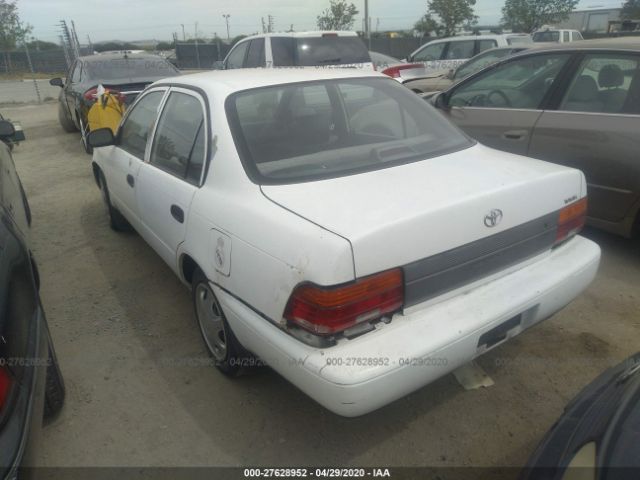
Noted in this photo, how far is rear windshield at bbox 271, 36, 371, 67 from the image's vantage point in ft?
26.0

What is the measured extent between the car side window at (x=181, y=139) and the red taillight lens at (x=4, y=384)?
4.03ft

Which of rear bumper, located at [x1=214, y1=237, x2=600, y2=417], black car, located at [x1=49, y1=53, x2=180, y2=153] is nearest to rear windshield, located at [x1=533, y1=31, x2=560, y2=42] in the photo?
black car, located at [x1=49, y1=53, x2=180, y2=153]

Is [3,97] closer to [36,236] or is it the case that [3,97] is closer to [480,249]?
[36,236]

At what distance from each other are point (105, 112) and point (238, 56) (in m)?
3.71

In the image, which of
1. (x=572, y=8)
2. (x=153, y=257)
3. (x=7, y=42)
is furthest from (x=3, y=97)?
(x=572, y=8)

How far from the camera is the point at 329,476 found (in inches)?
82.5

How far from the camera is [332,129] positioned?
8.95 ft

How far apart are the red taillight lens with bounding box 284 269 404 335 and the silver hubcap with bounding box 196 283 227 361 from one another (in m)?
0.86

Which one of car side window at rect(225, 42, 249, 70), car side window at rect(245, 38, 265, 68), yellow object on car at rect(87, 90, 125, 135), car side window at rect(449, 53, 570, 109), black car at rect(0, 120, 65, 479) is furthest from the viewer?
car side window at rect(225, 42, 249, 70)

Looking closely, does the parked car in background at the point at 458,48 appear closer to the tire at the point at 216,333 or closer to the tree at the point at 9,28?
the tire at the point at 216,333

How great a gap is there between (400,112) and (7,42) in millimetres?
35541

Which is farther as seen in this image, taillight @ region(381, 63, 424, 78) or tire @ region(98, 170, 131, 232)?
taillight @ region(381, 63, 424, 78)

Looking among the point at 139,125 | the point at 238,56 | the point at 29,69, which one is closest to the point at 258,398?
the point at 139,125

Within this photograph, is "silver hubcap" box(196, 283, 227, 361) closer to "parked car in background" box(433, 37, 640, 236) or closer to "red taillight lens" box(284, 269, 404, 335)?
"red taillight lens" box(284, 269, 404, 335)
